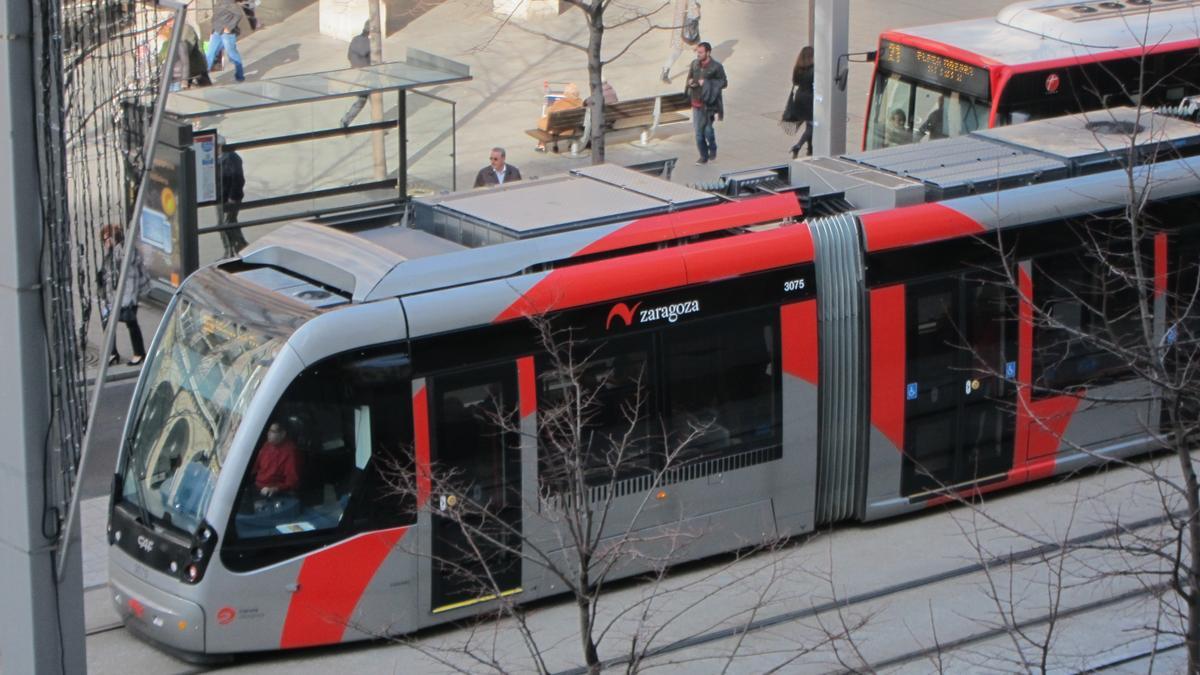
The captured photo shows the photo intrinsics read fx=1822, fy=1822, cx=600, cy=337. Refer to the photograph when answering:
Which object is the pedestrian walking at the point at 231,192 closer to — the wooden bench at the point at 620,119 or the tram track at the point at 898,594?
the wooden bench at the point at 620,119

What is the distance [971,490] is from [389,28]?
69.8 ft

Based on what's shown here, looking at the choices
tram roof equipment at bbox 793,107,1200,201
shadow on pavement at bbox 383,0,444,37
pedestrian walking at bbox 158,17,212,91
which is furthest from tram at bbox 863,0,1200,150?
shadow on pavement at bbox 383,0,444,37

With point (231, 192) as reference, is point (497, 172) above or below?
above

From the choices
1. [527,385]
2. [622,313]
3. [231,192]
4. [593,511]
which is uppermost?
[622,313]

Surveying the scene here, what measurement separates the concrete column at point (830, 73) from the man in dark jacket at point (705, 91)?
4470 mm

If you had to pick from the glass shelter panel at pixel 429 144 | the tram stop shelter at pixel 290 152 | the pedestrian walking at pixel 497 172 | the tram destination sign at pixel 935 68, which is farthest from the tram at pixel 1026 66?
the tram stop shelter at pixel 290 152

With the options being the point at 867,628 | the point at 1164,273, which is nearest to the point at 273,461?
the point at 867,628

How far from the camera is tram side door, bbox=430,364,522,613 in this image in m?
11.2

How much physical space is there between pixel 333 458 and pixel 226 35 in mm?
19553

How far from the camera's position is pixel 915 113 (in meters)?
19.5

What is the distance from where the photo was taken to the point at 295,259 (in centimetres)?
1188

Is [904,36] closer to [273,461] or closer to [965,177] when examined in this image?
[965,177]

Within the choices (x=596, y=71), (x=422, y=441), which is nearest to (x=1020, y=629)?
(x=422, y=441)

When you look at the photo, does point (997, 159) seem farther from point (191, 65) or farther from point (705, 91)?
point (191, 65)
